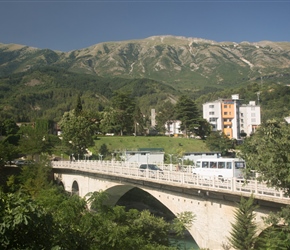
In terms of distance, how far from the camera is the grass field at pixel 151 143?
261 ft

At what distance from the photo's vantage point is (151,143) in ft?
278

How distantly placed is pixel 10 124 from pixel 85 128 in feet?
95.4

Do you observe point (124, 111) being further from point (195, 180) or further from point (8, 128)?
point (195, 180)

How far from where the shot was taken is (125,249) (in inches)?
610

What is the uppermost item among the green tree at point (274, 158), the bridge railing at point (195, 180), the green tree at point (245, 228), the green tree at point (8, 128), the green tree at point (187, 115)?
the green tree at point (187, 115)

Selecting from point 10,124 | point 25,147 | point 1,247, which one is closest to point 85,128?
point 25,147

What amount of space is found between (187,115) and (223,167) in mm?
65112

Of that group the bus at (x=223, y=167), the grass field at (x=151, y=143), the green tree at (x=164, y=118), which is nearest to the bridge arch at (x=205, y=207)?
the bus at (x=223, y=167)

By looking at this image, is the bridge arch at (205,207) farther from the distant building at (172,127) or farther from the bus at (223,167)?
the distant building at (172,127)

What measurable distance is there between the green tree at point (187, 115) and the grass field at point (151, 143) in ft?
17.7

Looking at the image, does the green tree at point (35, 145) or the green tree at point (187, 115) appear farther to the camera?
the green tree at point (187, 115)

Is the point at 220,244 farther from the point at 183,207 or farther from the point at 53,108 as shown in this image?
the point at 53,108

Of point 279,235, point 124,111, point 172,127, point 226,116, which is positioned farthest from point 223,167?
point 172,127

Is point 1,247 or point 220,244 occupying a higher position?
point 1,247
